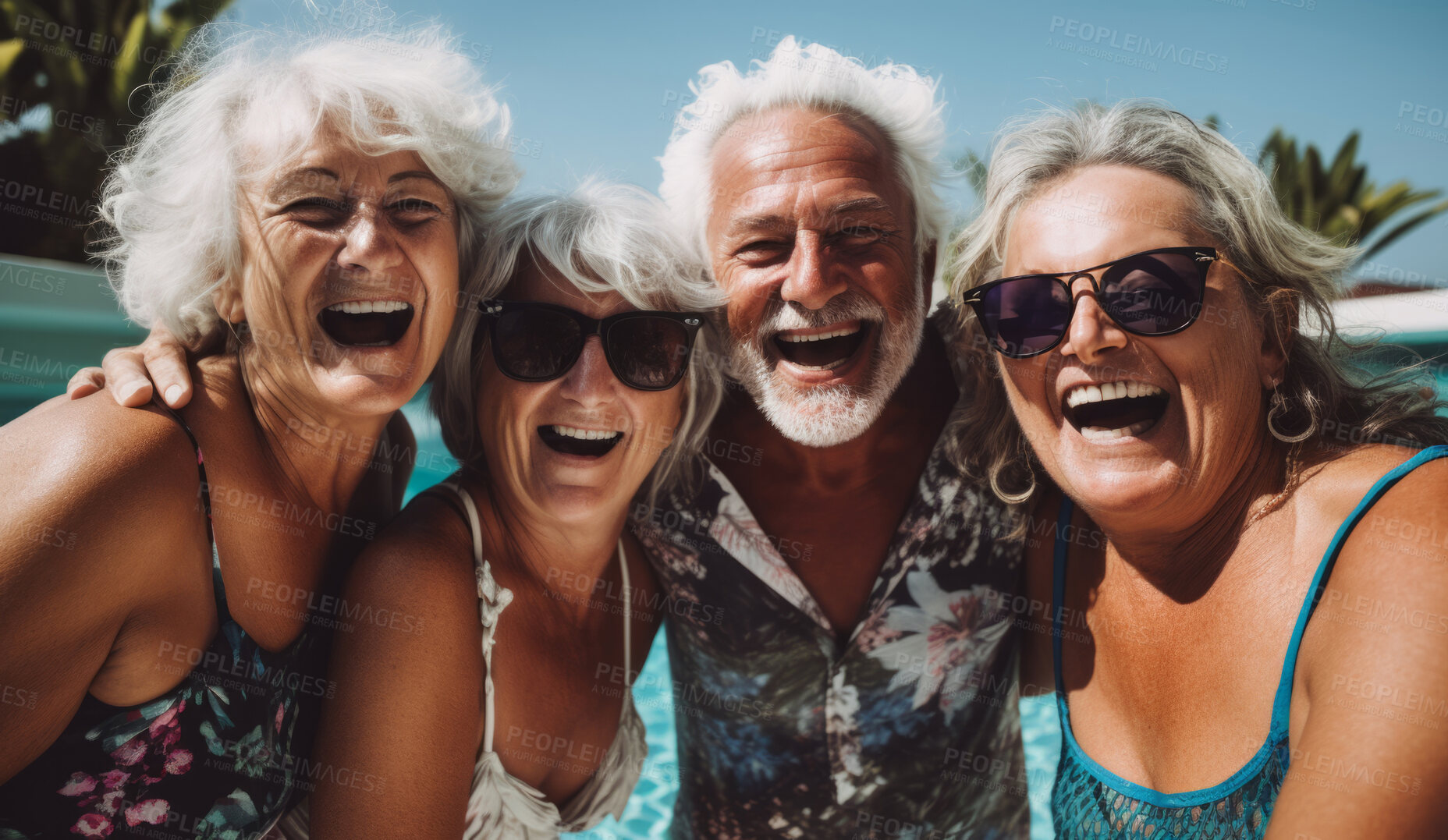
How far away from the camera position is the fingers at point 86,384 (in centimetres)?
195

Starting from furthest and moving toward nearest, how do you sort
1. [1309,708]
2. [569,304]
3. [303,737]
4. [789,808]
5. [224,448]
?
[789,808], [569,304], [303,737], [224,448], [1309,708]

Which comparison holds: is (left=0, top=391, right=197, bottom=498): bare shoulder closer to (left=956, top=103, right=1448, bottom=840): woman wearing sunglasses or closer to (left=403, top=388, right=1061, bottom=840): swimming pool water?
(left=956, top=103, right=1448, bottom=840): woman wearing sunglasses

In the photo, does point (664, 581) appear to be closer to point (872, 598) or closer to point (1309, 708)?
point (872, 598)

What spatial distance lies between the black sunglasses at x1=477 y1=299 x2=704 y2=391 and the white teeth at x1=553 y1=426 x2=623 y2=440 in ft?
0.51

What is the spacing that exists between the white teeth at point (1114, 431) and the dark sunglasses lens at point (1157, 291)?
0.23 meters

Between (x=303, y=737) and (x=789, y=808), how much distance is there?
1.50 m

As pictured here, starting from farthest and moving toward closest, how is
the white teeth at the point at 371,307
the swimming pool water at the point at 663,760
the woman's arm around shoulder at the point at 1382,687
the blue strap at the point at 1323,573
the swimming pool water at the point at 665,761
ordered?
the swimming pool water at the point at 665,761, the swimming pool water at the point at 663,760, the white teeth at the point at 371,307, the blue strap at the point at 1323,573, the woman's arm around shoulder at the point at 1382,687

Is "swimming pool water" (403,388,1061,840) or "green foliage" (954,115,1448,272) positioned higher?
"green foliage" (954,115,1448,272)

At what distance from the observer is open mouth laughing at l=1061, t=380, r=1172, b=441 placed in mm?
2088

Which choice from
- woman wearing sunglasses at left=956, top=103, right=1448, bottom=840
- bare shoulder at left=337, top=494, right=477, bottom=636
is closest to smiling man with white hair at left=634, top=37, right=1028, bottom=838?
woman wearing sunglasses at left=956, top=103, right=1448, bottom=840

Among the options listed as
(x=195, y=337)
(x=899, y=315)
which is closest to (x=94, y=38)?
(x=195, y=337)

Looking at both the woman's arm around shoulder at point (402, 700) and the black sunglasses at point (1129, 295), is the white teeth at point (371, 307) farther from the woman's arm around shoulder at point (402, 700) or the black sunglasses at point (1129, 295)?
the black sunglasses at point (1129, 295)

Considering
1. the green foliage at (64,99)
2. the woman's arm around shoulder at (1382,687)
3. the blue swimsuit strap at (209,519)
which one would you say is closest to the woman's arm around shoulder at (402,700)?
the blue swimsuit strap at (209,519)

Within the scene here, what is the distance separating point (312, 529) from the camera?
2.21 m
